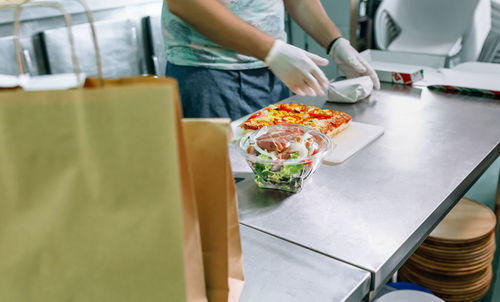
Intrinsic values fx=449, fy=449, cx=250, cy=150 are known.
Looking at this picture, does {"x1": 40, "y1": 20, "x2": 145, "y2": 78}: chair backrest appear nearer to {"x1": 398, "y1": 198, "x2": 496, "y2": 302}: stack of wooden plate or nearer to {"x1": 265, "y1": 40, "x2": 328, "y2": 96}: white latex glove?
{"x1": 265, "y1": 40, "x2": 328, "y2": 96}: white latex glove

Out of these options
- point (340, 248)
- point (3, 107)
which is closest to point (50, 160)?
point (3, 107)

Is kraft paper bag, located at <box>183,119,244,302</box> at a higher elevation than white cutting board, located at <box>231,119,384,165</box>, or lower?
higher

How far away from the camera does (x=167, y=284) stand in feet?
1.79

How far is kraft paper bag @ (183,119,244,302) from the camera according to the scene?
0.61 meters

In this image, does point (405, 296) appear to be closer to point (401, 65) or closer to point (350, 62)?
point (350, 62)

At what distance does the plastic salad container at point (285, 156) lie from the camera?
99cm

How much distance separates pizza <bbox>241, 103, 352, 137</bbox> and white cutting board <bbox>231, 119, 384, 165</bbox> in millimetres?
23

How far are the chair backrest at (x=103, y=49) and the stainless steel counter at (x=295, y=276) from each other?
230 cm

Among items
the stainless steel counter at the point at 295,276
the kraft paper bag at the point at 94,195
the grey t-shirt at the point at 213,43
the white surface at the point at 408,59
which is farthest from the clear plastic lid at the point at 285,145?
the white surface at the point at 408,59

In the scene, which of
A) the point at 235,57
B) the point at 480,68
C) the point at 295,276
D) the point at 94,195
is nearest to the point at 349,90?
the point at 235,57

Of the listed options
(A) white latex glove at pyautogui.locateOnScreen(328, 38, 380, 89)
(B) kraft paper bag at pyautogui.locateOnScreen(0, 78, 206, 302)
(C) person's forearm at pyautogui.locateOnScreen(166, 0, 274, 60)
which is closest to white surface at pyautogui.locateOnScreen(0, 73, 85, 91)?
(B) kraft paper bag at pyautogui.locateOnScreen(0, 78, 206, 302)

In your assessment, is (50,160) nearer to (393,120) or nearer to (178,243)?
(178,243)

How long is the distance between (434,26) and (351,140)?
3.05 metres

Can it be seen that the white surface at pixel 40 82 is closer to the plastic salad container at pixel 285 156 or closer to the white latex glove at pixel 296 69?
the plastic salad container at pixel 285 156
